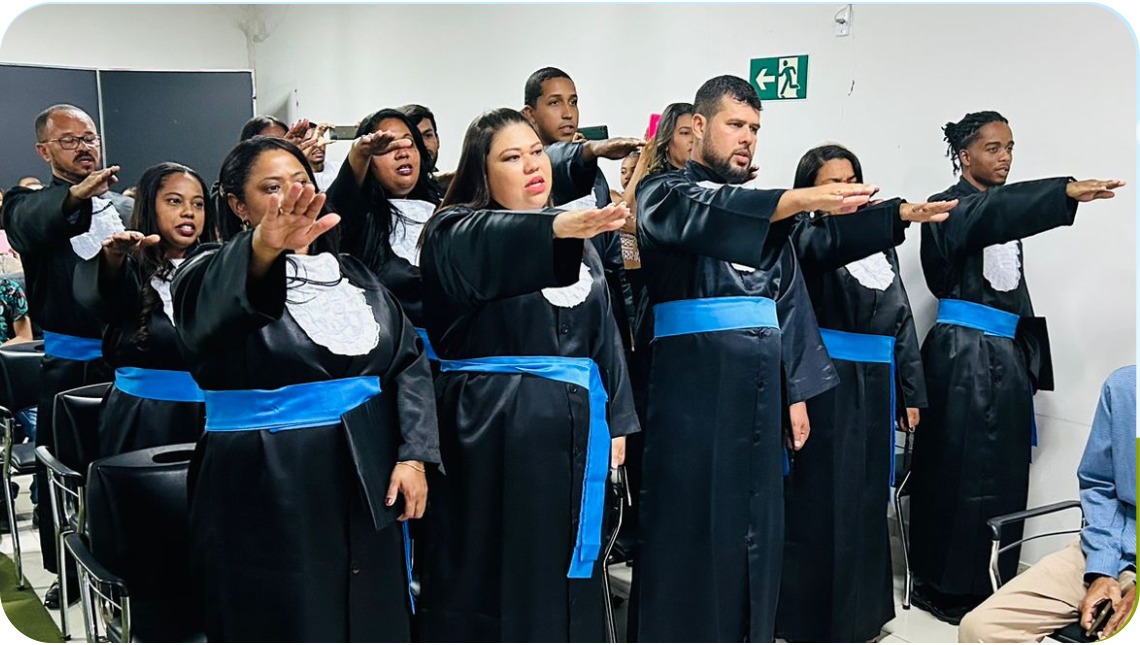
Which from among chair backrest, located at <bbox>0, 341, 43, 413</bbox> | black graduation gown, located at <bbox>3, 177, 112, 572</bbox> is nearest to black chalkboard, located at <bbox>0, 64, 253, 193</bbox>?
chair backrest, located at <bbox>0, 341, 43, 413</bbox>

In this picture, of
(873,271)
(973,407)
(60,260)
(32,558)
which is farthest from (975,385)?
(32,558)

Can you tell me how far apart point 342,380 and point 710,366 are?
1031 millimetres

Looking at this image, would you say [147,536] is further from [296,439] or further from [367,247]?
[367,247]

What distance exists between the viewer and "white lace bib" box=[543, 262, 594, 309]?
7.74 feet

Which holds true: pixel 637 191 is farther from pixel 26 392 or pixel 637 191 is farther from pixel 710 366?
pixel 26 392

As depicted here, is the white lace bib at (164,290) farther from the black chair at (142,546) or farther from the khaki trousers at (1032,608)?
the khaki trousers at (1032,608)

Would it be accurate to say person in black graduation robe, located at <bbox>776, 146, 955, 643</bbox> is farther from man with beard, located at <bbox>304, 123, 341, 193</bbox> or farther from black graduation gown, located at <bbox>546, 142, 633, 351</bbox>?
man with beard, located at <bbox>304, 123, 341, 193</bbox>

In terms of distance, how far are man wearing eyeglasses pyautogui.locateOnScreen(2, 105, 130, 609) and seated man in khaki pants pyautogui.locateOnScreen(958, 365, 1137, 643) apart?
284 centimetres

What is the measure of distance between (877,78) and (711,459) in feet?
6.93

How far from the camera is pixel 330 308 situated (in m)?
2.08

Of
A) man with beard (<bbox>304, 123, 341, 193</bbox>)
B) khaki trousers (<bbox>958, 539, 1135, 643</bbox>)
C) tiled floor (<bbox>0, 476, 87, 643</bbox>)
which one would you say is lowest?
tiled floor (<bbox>0, 476, 87, 643</bbox>)

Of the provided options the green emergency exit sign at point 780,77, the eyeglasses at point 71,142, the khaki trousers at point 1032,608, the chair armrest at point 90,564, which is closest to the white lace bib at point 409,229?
the chair armrest at point 90,564

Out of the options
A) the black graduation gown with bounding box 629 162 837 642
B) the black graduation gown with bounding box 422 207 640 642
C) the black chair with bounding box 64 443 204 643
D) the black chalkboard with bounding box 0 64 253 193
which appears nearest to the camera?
the black chair with bounding box 64 443 204 643

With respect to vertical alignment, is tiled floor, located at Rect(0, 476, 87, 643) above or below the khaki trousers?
below
